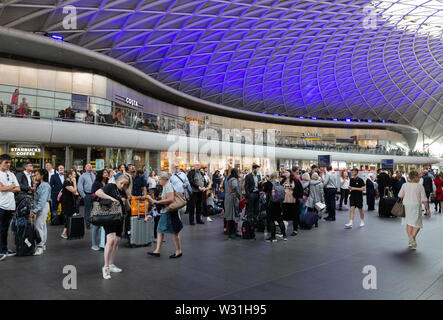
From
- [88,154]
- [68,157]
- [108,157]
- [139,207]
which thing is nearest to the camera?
[139,207]

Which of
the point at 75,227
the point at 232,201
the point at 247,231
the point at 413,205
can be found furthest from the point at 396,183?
the point at 75,227

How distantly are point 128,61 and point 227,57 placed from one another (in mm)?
10444

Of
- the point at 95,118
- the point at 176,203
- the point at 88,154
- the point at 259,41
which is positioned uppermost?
the point at 259,41

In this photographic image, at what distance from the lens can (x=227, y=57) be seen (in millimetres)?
32000

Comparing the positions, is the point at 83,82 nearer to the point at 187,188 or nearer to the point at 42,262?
the point at 187,188

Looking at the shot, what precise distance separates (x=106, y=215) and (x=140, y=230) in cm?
241

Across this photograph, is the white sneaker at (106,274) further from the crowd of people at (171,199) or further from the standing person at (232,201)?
the standing person at (232,201)

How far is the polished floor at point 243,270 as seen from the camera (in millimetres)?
4398

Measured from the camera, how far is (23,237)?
6.44 metres

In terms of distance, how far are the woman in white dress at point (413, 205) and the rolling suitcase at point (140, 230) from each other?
21.0 ft

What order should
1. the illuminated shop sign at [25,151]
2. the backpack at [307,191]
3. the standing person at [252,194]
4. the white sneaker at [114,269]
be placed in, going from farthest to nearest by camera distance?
the illuminated shop sign at [25,151] < the backpack at [307,191] < the standing person at [252,194] < the white sneaker at [114,269]

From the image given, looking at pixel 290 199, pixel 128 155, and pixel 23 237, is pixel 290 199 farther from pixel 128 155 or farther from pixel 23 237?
pixel 128 155

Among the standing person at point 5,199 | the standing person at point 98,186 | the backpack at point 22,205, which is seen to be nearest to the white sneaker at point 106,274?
the standing person at point 98,186
